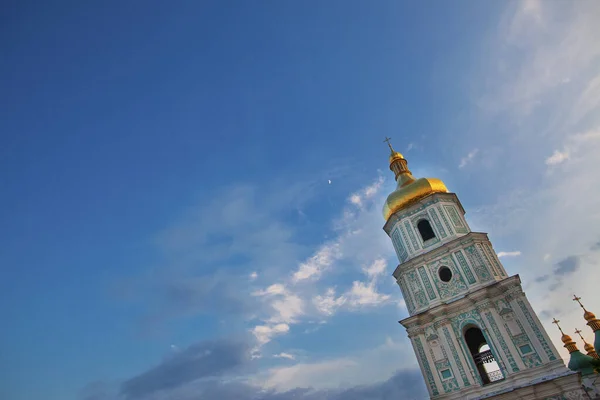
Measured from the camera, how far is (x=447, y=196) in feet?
91.6

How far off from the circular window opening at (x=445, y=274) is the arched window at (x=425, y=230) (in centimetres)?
248

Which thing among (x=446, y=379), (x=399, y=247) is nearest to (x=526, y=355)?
(x=446, y=379)

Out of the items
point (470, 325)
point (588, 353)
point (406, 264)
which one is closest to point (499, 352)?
point (470, 325)

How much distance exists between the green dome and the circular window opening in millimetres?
11455

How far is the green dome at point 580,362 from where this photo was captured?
86.4 feet

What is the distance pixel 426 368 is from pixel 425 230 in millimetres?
8847

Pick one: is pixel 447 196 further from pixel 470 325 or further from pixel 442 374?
pixel 442 374

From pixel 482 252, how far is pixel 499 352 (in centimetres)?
587

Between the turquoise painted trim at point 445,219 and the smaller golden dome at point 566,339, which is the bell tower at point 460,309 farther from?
the smaller golden dome at point 566,339

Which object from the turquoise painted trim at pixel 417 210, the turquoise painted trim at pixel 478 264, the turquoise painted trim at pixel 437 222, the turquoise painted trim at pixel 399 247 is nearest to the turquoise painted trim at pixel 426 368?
the turquoise painted trim at pixel 478 264

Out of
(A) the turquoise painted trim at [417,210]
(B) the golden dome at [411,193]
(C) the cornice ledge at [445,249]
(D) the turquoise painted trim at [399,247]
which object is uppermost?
(B) the golden dome at [411,193]

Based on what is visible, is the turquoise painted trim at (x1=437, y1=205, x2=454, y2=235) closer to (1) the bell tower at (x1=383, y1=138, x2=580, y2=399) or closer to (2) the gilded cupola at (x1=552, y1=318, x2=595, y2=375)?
(1) the bell tower at (x1=383, y1=138, x2=580, y2=399)

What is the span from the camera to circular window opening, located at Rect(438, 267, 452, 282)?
24688mm

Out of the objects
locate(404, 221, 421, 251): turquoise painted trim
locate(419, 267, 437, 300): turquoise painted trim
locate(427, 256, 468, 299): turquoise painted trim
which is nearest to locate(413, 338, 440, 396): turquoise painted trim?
locate(419, 267, 437, 300): turquoise painted trim
